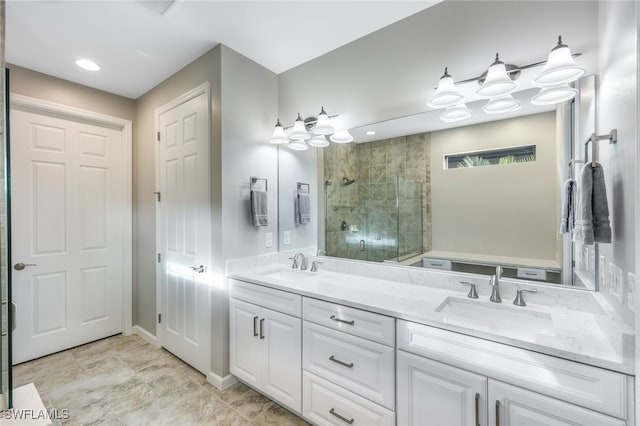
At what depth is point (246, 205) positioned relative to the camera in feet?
7.66

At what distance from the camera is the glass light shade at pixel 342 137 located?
2186mm

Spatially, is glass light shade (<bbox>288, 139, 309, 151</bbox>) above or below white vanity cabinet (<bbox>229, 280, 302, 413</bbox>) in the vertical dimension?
above

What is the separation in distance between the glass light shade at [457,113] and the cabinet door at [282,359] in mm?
1544

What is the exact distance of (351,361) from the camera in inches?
59.2

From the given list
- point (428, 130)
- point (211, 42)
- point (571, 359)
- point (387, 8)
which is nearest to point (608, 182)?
point (571, 359)

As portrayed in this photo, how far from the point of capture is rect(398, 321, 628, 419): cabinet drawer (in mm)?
925

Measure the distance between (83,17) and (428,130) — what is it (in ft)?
7.90

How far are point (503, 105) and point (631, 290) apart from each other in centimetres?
102

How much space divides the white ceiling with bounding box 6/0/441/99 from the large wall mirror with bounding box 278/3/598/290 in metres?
0.72

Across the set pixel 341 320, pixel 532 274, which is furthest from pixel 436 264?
pixel 341 320

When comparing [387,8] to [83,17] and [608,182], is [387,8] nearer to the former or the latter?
[608,182]

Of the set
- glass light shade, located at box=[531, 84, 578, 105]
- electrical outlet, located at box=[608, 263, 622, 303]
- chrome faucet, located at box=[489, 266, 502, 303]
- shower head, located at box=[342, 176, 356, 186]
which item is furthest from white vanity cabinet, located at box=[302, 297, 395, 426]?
glass light shade, located at box=[531, 84, 578, 105]

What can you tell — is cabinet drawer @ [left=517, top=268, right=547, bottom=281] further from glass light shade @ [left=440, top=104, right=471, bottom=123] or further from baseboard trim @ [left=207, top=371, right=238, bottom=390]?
baseboard trim @ [left=207, top=371, right=238, bottom=390]

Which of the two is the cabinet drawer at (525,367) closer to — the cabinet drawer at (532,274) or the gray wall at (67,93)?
the cabinet drawer at (532,274)
